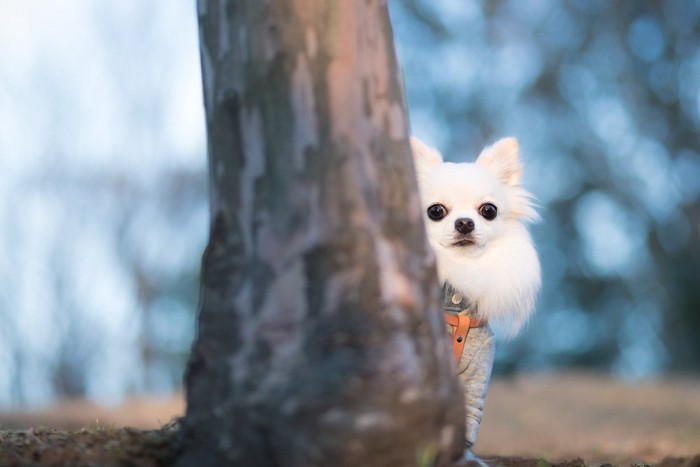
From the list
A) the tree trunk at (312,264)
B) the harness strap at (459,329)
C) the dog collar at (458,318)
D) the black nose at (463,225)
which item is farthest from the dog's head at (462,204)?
the tree trunk at (312,264)

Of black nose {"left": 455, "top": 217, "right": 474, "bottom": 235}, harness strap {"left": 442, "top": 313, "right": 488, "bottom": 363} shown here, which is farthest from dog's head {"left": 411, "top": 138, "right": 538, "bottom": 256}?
harness strap {"left": 442, "top": 313, "right": 488, "bottom": 363}

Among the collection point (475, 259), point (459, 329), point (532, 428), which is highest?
point (475, 259)

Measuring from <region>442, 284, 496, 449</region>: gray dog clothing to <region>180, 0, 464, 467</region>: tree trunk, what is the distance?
784 millimetres

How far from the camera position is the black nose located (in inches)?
134

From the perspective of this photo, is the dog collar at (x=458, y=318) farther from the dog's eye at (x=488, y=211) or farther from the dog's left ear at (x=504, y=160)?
the dog's left ear at (x=504, y=160)

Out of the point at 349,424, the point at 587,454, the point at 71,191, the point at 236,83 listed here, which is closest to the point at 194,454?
the point at 349,424

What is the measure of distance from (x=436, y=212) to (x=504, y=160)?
0.58 m

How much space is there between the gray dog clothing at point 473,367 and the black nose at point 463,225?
27 cm

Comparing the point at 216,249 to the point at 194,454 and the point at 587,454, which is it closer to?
the point at 194,454

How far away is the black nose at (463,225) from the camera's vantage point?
341cm

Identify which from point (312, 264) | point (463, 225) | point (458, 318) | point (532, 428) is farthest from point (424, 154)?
point (532, 428)

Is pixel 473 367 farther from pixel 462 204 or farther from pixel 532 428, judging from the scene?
pixel 532 428

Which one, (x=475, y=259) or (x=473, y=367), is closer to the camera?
(x=473, y=367)

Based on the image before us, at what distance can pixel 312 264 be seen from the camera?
7.72ft
